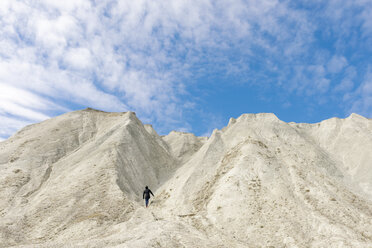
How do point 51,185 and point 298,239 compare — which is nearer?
point 298,239

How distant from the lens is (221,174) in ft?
74.4

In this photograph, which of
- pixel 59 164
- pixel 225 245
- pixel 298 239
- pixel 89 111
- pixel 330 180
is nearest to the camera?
pixel 225 245

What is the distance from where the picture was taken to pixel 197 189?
22.2 metres

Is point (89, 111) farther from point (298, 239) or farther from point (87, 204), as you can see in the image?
point (298, 239)

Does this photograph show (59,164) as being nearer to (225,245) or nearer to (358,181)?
(225,245)

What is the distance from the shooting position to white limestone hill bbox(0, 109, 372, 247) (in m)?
15.0

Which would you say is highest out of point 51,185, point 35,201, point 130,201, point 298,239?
point 51,185

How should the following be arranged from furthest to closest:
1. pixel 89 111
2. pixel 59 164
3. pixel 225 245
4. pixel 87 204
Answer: pixel 89 111
pixel 59 164
pixel 87 204
pixel 225 245

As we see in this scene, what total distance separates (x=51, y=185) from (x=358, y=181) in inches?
1111

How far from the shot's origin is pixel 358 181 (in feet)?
77.6

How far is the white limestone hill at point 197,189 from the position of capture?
49.1 feet

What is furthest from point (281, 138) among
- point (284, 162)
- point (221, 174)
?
point (221, 174)

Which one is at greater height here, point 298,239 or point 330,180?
point 330,180

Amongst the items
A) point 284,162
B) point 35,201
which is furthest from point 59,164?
point 284,162
